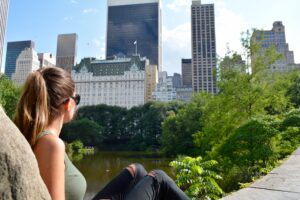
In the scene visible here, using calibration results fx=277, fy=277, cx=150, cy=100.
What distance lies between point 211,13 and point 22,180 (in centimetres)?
11790

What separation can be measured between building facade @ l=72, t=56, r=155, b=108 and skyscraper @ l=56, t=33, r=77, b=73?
44.1 metres

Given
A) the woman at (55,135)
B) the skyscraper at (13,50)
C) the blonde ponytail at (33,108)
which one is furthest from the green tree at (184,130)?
the skyscraper at (13,50)

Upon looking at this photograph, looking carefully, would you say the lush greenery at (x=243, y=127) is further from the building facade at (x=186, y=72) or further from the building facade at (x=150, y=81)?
the building facade at (x=186, y=72)

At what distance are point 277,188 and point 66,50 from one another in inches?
5867

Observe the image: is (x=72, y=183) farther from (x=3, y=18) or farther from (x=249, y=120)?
(x=3, y=18)

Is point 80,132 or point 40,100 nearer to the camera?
point 40,100

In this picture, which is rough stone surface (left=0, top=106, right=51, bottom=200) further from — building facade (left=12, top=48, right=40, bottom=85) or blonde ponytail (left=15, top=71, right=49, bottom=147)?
building facade (left=12, top=48, right=40, bottom=85)

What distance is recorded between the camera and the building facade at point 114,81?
315ft

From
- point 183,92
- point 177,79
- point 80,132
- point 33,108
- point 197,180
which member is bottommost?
point 197,180

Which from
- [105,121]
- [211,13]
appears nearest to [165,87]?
[211,13]

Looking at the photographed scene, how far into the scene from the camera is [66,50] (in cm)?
14350

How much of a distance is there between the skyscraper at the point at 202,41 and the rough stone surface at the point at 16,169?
108 metres

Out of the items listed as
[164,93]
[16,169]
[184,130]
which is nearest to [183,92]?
[164,93]

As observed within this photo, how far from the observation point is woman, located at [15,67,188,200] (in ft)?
4.86
